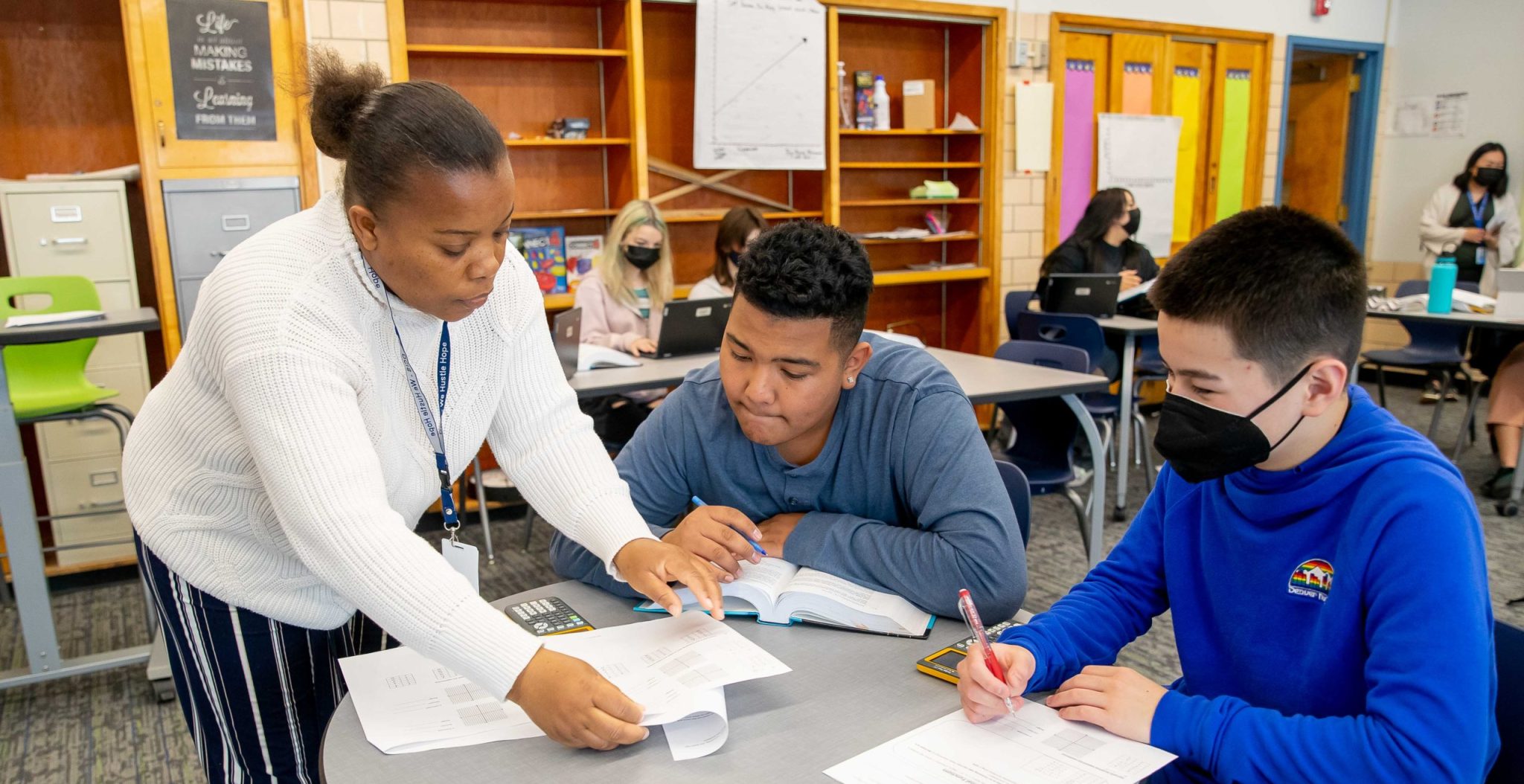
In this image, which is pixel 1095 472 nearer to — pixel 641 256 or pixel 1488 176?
pixel 641 256

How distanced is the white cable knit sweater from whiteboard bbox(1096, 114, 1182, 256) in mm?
5375

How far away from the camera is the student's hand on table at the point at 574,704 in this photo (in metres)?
0.89

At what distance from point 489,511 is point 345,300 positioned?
3.34 meters

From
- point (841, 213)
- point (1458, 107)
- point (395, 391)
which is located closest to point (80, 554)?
point (395, 391)

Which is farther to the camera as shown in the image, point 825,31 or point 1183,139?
point 1183,139

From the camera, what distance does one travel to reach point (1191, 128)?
6316mm

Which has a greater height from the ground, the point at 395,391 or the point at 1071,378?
the point at 395,391

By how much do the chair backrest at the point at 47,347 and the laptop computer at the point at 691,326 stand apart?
1.79 m

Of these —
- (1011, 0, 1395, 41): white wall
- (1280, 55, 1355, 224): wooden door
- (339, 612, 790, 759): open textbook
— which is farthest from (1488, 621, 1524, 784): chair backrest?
(1280, 55, 1355, 224): wooden door

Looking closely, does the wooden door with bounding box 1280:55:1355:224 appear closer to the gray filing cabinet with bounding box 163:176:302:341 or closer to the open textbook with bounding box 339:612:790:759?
the gray filing cabinet with bounding box 163:176:302:341

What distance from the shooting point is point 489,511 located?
426 cm

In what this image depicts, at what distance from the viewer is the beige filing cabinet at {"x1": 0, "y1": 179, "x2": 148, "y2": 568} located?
3346 millimetres

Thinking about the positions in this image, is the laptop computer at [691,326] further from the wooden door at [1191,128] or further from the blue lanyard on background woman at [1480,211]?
the blue lanyard on background woman at [1480,211]

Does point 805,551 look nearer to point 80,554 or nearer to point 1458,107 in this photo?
point 80,554
